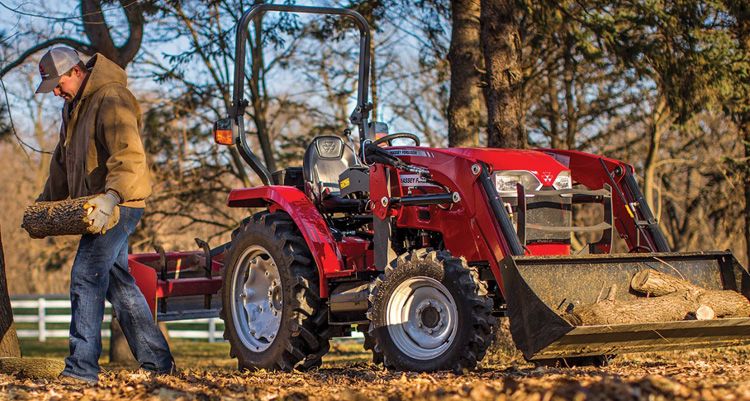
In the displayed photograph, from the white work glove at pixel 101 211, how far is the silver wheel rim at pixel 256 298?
198cm

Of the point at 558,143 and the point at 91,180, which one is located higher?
the point at 558,143

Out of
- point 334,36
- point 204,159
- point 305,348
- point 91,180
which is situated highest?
point 334,36

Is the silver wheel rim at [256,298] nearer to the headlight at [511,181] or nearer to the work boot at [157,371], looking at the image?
the work boot at [157,371]

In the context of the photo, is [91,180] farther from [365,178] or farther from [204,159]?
[204,159]

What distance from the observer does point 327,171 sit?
8.70 meters

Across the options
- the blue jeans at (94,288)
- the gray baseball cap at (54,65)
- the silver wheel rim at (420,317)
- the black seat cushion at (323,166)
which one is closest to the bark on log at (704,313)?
the silver wheel rim at (420,317)

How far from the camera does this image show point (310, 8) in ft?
28.7

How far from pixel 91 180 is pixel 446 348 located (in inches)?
99.7

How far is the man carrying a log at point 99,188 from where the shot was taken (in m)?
6.44

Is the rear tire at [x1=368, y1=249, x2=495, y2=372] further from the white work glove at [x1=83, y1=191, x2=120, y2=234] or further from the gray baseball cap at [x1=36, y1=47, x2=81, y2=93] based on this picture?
the gray baseball cap at [x1=36, y1=47, x2=81, y2=93]

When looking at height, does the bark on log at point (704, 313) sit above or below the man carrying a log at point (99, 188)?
below

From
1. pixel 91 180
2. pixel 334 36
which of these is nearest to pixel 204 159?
pixel 334 36

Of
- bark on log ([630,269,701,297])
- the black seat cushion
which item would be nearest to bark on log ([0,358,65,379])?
the black seat cushion

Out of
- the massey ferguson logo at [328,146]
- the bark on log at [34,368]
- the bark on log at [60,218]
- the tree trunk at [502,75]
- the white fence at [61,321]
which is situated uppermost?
the tree trunk at [502,75]
